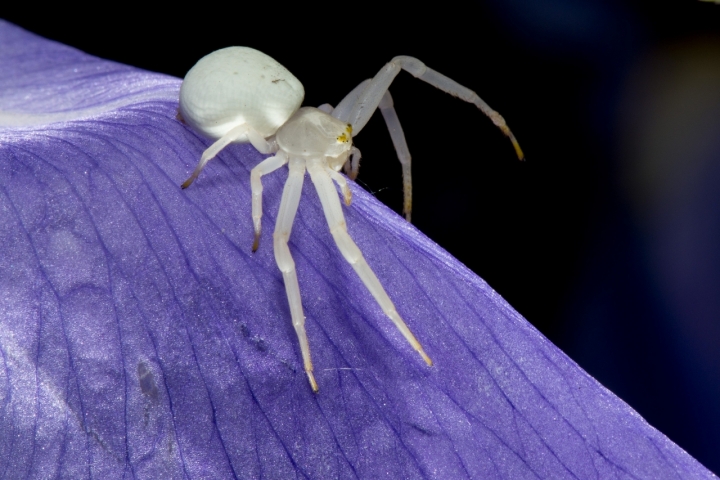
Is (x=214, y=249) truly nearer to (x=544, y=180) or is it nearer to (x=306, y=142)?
(x=306, y=142)

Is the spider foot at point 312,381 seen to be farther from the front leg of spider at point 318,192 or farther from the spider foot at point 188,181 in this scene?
the spider foot at point 188,181

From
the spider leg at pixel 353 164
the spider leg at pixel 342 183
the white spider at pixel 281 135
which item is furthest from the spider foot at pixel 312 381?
the spider leg at pixel 353 164

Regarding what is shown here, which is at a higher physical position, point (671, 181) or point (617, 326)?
point (671, 181)

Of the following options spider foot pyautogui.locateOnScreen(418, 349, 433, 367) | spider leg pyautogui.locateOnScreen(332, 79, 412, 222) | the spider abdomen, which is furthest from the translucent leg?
spider foot pyautogui.locateOnScreen(418, 349, 433, 367)

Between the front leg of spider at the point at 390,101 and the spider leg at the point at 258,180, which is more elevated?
the front leg of spider at the point at 390,101

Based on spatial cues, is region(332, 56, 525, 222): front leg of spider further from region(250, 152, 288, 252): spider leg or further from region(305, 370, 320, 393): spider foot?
region(305, 370, 320, 393): spider foot

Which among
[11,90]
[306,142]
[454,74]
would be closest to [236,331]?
[306,142]
